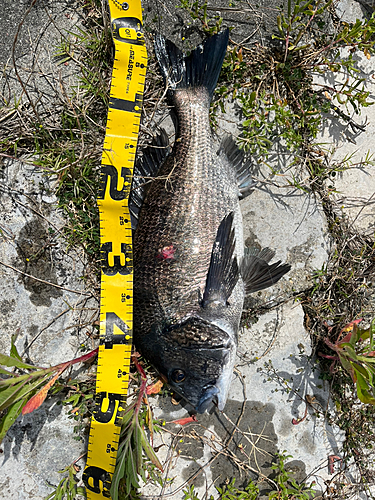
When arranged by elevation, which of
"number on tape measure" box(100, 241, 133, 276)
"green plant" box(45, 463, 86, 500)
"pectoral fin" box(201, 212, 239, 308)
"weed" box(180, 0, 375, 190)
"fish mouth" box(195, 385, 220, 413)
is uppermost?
"weed" box(180, 0, 375, 190)

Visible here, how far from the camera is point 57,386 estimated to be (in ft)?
10.1

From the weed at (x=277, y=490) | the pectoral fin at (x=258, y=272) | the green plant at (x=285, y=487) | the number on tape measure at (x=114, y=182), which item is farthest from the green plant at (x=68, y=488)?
the number on tape measure at (x=114, y=182)

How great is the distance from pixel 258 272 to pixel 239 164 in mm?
968

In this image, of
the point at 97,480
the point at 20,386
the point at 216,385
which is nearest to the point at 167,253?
the point at 216,385

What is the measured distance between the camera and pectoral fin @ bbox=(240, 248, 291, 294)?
3.12 m

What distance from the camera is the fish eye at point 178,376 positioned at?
2.70 m

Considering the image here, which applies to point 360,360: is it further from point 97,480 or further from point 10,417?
point 10,417

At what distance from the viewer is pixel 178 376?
8.86 feet

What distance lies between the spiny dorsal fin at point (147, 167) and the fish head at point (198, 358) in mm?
1022

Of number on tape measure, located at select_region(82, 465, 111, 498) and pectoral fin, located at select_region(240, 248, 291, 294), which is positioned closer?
number on tape measure, located at select_region(82, 465, 111, 498)

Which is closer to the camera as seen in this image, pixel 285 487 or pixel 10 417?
pixel 10 417

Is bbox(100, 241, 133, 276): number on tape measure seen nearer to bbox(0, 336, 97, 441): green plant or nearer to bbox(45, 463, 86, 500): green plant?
Answer: bbox(0, 336, 97, 441): green plant

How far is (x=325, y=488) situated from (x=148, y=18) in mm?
4531

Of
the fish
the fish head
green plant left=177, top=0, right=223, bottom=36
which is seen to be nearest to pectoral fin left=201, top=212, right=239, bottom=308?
the fish
